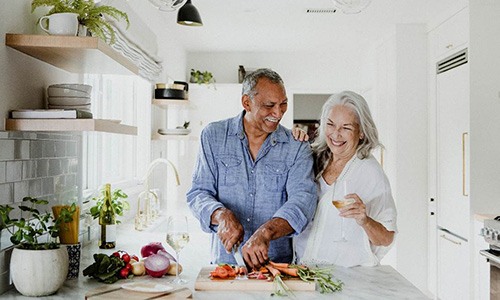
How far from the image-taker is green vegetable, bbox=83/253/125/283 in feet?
6.11

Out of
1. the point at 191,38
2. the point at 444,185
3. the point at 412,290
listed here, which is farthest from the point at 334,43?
the point at 412,290

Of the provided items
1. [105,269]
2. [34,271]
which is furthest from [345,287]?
[34,271]

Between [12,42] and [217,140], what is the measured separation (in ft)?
2.83

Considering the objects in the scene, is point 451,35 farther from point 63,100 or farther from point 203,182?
point 63,100

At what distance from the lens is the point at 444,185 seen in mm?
4891

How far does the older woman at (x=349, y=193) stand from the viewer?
7.06 ft

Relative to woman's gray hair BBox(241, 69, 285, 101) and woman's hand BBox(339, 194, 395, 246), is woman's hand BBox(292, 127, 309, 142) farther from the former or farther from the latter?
woman's hand BBox(339, 194, 395, 246)

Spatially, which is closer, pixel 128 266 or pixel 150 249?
pixel 128 266

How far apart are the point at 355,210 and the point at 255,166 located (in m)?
0.47

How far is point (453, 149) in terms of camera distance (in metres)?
4.65

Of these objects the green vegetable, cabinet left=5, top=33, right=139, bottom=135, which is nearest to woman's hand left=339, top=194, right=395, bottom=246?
the green vegetable

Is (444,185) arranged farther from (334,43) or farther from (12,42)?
(12,42)

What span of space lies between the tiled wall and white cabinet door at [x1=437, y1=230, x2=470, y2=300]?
3147 millimetres

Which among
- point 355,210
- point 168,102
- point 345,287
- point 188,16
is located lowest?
point 345,287
